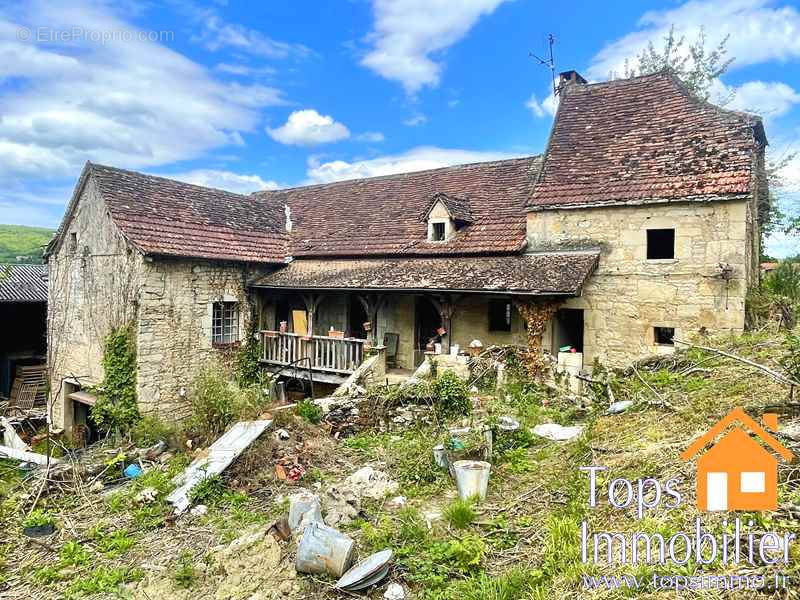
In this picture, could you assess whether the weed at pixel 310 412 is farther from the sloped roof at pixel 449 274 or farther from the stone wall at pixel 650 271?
the stone wall at pixel 650 271

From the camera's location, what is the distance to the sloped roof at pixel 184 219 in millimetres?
14336

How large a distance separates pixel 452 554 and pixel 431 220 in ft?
39.1

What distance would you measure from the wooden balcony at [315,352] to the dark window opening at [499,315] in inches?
151

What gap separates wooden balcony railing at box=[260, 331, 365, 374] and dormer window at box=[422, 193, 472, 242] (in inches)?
165

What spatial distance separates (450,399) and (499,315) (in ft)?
17.2

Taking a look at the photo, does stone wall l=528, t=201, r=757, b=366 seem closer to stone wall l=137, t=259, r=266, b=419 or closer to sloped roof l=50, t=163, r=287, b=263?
sloped roof l=50, t=163, r=287, b=263

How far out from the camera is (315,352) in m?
15.5

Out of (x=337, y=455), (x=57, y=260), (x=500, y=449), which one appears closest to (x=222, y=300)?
(x=57, y=260)

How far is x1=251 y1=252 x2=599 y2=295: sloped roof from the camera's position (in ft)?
40.8

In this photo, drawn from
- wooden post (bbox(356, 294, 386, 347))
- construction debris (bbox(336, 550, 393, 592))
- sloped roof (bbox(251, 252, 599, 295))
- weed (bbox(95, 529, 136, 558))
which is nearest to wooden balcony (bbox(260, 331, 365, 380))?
wooden post (bbox(356, 294, 386, 347))

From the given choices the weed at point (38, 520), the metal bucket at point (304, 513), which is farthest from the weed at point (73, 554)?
the metal bucket at point (304, 513)

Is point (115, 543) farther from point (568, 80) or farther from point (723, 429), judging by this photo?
point (568, 80)

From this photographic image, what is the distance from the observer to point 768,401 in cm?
611

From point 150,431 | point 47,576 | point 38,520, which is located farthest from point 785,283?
point 38,520
